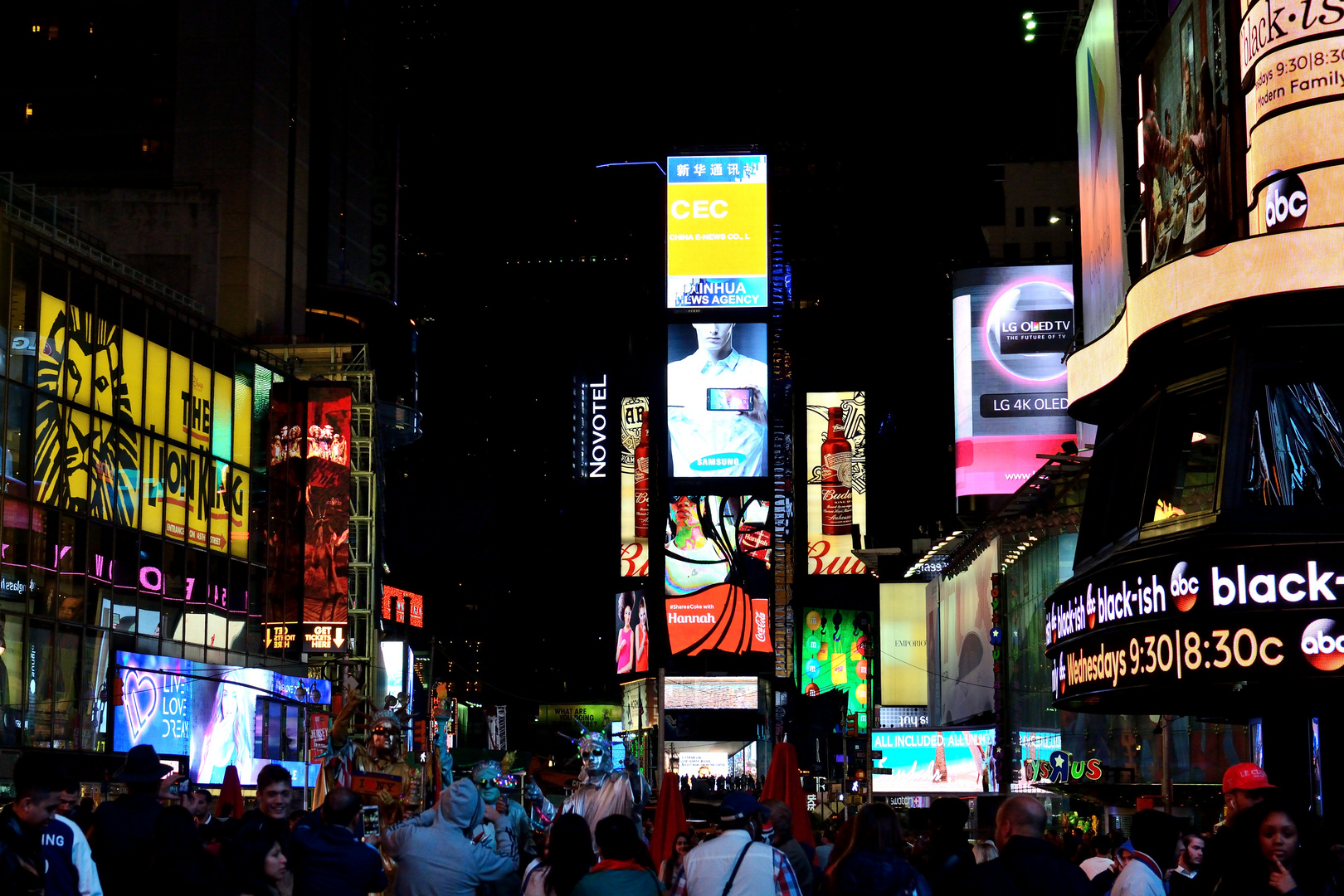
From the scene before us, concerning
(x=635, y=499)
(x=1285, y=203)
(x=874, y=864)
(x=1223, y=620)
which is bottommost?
(x=874, y=864)

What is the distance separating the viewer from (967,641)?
59.1m

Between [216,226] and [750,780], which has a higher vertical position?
[216,226]

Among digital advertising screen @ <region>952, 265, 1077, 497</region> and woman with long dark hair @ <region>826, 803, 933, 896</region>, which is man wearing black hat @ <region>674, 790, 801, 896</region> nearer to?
woman with long dark hair @ <region>826, 803, 933, 896</region>

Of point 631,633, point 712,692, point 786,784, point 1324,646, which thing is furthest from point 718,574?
point 1324,646

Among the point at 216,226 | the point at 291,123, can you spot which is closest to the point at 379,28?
the point at 291,123

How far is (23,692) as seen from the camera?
117 ft

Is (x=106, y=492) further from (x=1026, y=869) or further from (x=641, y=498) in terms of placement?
(x=641, y=498)

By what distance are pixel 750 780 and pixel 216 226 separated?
31015mm

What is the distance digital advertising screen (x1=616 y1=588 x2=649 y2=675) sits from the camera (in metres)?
76.4

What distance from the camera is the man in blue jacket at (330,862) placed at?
8.83 meters

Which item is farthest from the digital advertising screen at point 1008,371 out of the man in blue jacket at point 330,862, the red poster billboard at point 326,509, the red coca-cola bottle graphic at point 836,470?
the man in blue jacket at point 330,862

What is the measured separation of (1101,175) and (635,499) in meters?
62.0

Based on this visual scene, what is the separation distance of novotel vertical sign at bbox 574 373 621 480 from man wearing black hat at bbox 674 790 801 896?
76620 millimetres

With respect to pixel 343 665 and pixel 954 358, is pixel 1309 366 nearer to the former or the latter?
pixel 954 358
